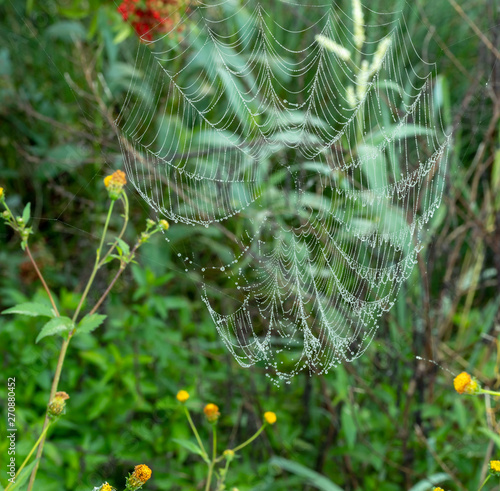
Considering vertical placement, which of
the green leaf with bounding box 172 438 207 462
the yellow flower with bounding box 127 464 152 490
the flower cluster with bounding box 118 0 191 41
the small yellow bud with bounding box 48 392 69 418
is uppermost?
the flower cluster with bounding box 118 0 191 41

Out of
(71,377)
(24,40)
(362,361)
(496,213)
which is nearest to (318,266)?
(362,361)

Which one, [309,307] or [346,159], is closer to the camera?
[346,159]

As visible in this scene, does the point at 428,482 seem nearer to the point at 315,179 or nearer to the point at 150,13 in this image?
the point at 315,179

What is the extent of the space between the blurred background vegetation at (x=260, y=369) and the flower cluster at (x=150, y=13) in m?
0.22

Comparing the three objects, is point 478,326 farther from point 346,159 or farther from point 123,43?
point 123,43

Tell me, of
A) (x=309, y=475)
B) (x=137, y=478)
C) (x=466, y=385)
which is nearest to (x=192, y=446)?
(x=137, y=478)

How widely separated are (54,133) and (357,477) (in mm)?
2111

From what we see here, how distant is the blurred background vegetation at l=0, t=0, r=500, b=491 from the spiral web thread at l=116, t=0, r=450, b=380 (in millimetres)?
120

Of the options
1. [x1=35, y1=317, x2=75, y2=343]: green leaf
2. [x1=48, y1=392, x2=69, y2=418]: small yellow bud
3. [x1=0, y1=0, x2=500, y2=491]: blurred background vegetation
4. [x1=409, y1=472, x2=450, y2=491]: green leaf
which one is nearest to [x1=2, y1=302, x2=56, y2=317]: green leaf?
[x1=35, y1=317, x2=75, y2=343]: green leaf

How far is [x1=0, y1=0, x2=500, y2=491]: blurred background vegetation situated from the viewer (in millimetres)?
1901

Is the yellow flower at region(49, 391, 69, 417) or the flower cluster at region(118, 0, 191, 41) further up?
the flower cluster at region(118, 0, 191, 41)

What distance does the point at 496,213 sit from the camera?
7.02 ft

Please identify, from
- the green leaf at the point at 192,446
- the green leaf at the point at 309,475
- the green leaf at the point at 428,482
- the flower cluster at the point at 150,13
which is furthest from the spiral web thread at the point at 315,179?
the green leaf at the point at 192,446

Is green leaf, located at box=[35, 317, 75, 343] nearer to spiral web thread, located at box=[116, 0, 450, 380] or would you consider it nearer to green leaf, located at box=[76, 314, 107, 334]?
green leaf, located at box=[76, 314, 107, 334]
